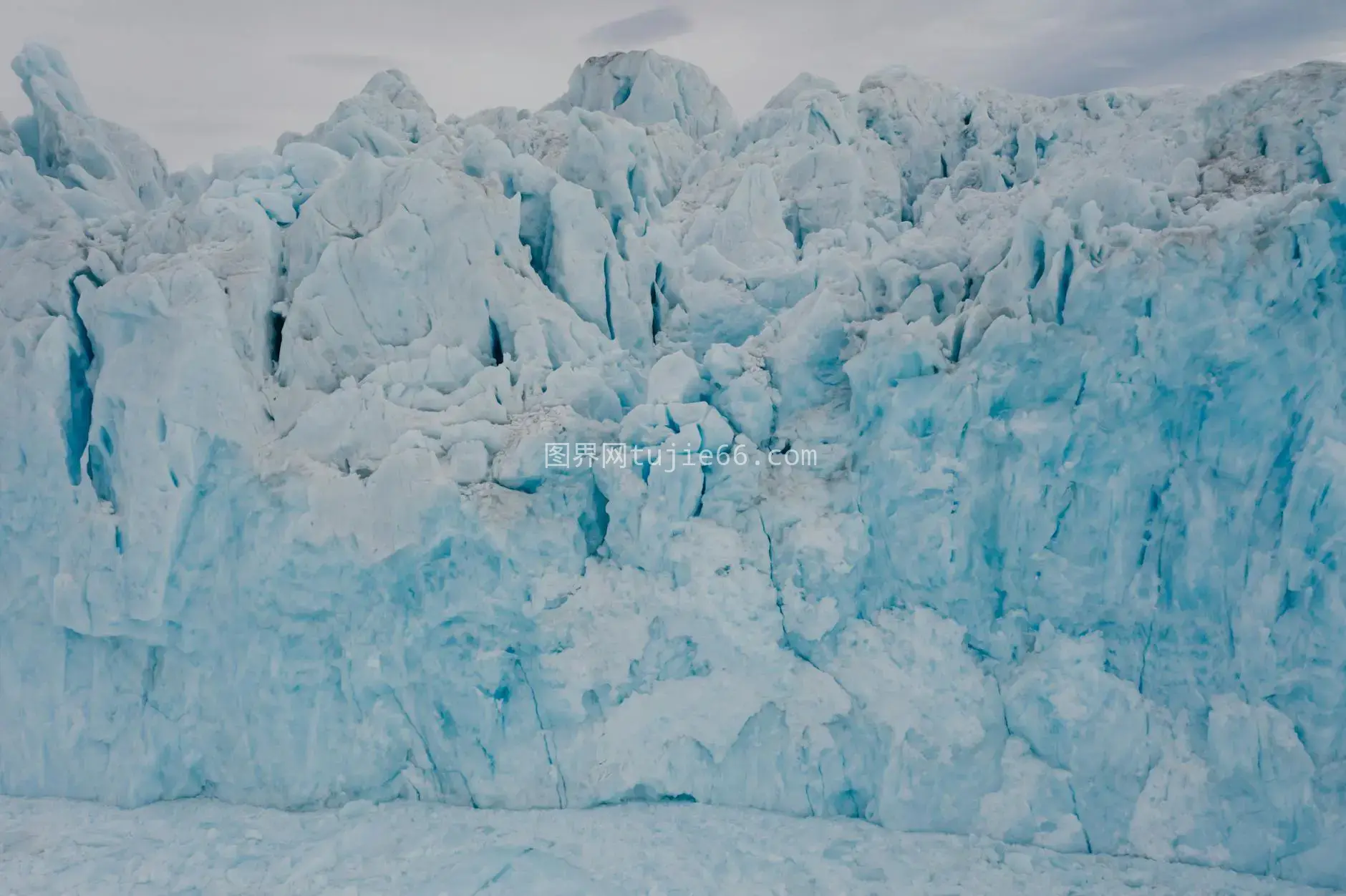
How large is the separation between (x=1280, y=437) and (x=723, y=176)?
23.6 feet

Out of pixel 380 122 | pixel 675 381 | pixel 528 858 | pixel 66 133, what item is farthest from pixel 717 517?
pixel 66 133

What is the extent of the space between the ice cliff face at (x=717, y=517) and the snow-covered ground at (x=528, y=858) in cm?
21

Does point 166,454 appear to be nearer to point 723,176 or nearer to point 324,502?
point 324,502

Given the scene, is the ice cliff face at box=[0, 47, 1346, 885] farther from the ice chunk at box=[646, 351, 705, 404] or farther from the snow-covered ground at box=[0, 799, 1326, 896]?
the snow-covered ground at box=[0, 799, 1326, 896]

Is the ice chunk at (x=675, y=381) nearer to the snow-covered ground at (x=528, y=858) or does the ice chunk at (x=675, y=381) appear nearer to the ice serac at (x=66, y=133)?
the snow-covered ground at (x=528, y=858)

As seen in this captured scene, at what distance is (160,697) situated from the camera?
7.41 metres

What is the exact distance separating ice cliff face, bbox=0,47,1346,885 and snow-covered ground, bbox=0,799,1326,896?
8.3 inches

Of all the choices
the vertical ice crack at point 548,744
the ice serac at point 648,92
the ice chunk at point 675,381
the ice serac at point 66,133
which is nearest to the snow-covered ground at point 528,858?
the vertical ice crack at point 548,744

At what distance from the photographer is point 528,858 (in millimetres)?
6488

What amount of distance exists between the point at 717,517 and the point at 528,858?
3098 mm

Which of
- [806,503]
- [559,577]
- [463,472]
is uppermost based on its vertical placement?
[463,472]

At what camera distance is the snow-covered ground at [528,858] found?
20.2ft

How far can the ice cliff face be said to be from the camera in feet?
20.6

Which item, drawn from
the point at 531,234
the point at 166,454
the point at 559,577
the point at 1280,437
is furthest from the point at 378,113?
the point at 1280,437
